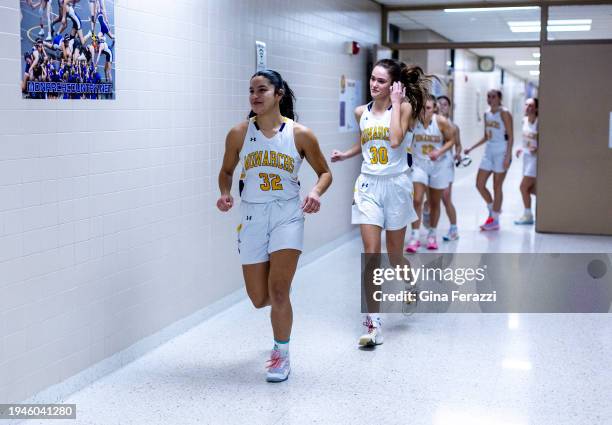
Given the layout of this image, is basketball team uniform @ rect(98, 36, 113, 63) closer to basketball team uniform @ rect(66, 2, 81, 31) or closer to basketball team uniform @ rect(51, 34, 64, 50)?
basketball team uniform @ rect(66, 2, 81, 31)

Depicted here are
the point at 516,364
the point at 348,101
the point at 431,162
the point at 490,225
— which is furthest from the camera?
the point at 490,225

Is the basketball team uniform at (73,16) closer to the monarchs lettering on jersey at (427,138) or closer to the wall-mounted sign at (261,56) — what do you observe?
the wall-mounted sign at (261,56)

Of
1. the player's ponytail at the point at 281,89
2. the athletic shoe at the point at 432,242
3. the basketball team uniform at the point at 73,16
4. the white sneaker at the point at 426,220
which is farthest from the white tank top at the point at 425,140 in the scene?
the basketball team uniform at the point at 73,16

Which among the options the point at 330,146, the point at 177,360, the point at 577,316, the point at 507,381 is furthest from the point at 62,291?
the point at 330,146

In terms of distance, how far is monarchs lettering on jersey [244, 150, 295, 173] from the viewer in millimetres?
3982

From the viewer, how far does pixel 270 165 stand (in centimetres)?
399

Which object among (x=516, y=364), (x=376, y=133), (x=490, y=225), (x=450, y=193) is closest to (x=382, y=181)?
(x=376, y=133)

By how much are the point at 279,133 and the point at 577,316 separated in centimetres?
261

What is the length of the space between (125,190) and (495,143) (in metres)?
5.97

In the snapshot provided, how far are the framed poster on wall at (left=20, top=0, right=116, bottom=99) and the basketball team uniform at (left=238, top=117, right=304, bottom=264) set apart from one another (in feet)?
2.60

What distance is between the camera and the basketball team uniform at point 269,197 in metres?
3.98

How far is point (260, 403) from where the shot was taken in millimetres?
3771

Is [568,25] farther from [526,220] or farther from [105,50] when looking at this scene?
[105,50]

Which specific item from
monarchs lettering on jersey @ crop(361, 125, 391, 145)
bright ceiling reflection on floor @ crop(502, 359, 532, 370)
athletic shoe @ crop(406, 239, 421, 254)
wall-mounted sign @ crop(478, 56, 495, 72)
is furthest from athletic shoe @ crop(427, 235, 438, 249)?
wall-mounted sign @ crop(478, 56, 495, 72)
